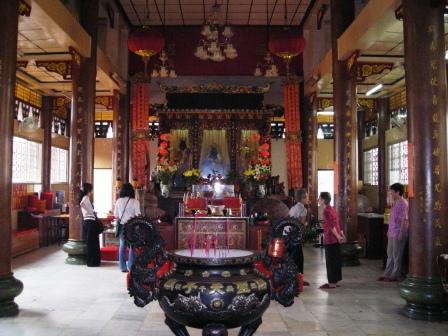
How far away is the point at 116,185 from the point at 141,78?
2663 millimetres

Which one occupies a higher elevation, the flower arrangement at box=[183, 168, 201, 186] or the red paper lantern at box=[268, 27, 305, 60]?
the red paper lantern at box=[268, 27, 305, 60]

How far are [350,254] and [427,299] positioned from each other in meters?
3.12

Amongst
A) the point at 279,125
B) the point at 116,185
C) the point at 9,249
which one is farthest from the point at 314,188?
the point at 9,249

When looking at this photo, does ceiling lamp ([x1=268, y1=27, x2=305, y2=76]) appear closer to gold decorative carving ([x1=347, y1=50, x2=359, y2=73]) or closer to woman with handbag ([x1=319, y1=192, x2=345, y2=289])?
gold decorative carving ([x1=347, y1=50, x2=359, y2=73])

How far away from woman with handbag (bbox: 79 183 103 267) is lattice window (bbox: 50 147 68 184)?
633 cm

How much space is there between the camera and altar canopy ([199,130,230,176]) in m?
13.5

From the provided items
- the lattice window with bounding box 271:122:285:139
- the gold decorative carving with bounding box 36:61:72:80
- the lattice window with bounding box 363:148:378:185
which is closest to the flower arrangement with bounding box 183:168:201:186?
the gold decorative carving with bounding box 36:61:72:80

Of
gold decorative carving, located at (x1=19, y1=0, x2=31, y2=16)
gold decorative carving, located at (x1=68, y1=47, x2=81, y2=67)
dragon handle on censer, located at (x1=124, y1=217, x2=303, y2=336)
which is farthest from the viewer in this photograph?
gold decorative carving, located at (x1=68, y1=47, x2=81, y2=67)

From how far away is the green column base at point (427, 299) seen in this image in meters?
4.36

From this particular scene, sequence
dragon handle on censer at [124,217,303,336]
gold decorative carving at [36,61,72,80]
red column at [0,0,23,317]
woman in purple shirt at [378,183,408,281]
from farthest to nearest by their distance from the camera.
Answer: gold decorative carving at [36,61,72,80], woman in purple shirt at [378,183,408,281], red column at [0,0,23,317], dragon handle on censer at [124,217,303,336]

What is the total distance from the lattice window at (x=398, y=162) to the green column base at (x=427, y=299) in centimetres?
708

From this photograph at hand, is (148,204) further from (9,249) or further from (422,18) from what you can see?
(422,18)

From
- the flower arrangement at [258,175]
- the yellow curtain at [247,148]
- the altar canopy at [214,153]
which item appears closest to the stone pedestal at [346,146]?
the flower arrangement at [258,175]

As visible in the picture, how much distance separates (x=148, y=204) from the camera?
1030 cm
